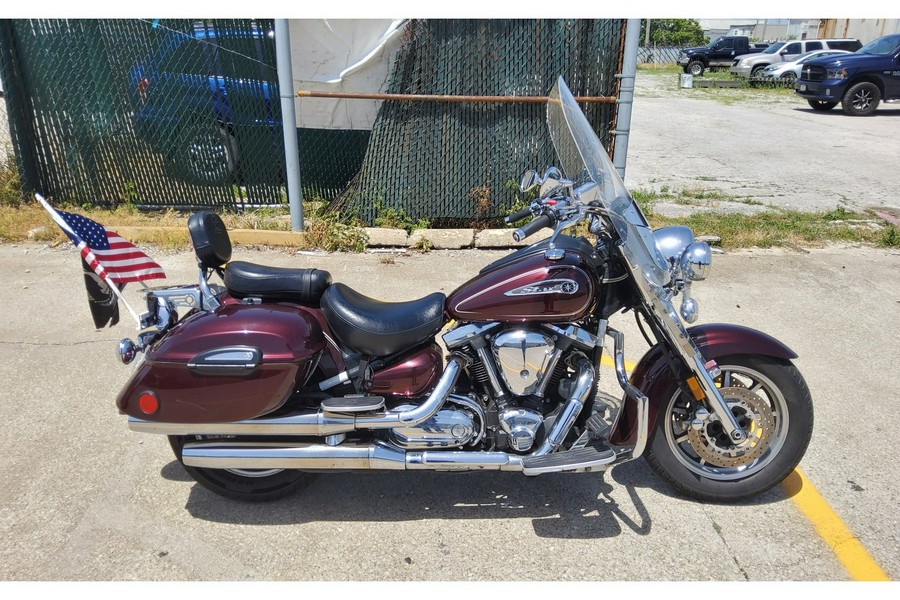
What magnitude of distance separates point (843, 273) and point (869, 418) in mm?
2672

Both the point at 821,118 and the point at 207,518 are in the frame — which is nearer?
the point at 207,518

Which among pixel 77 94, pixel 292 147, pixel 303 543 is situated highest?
pixel 77 94

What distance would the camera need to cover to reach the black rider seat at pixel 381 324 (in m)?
2.64

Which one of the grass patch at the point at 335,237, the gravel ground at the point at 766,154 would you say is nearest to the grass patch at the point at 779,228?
the gravel ground at the point at 766,154

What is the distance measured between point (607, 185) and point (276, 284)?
1.46 meters

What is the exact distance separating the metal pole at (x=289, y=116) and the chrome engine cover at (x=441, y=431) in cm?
404

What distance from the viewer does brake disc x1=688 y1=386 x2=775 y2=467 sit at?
9.30 feet

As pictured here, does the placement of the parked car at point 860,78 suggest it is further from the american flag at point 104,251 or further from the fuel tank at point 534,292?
the american flag at point 104,251

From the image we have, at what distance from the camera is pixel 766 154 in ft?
37.0

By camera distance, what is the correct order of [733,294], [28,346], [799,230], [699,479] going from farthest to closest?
[799,230] → [733,294] → [28,346] → [699,479]

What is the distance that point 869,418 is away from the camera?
3625 millimetres

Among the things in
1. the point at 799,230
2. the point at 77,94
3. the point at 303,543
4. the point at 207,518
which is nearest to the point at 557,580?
the point at 303,543

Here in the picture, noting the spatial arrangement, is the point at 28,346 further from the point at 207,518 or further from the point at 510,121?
the point at 510,121

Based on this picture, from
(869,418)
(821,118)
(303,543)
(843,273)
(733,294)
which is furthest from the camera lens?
(821,118)
